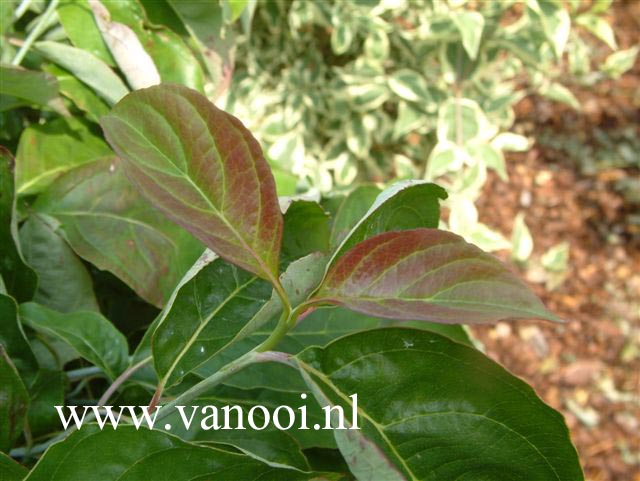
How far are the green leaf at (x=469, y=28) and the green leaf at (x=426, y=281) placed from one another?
4.41 ft

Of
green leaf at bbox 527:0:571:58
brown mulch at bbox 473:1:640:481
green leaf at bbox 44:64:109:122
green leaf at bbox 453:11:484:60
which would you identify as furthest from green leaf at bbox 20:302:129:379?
brown mulch at bbox 473:1:640:481

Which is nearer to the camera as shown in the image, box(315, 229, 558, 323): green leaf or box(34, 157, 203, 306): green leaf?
box(315, 229, 558, 323): green leaf

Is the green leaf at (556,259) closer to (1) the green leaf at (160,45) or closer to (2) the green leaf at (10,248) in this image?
(1) the green leaf at (160,45)

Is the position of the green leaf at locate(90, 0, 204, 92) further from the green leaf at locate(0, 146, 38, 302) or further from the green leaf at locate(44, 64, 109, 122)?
the green leaf at locate(0, 146, 38, 302)

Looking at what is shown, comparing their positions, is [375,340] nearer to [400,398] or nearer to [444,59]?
[400,398]

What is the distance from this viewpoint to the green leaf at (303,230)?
20.7 inches

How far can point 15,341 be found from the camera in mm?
542

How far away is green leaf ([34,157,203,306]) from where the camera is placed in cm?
61

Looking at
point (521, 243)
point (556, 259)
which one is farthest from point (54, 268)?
point (556, 259)

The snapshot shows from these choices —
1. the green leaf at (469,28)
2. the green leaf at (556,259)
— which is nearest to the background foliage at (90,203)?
the green leaf at (469,28)

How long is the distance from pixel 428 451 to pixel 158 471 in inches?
6.2

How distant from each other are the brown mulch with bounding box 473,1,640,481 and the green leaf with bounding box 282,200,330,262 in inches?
71.7

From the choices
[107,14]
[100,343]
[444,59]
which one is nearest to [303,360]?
[100,343]

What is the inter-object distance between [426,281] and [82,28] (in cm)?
51
